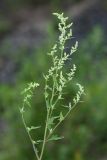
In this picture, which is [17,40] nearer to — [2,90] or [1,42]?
[1,42]

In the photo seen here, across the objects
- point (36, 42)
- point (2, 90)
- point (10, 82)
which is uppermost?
point (36, 42)

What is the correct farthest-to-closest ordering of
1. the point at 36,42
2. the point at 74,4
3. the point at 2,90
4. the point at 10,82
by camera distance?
the point at 74,4 < the point at 36,42 < the point at 10,82 < the point at 2,90

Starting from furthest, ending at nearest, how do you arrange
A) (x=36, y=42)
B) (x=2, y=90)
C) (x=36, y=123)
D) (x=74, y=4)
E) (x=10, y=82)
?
(x=74, y=4) < (x=36, y=42) < (x=10, y=82) < (x=2, y=90) < (x=36, y=123)

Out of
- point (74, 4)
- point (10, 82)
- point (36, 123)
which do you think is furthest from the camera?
point (74, 4)

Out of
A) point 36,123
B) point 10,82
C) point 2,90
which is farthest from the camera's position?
point 10,82

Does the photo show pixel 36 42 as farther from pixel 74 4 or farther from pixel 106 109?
pixel 106 109

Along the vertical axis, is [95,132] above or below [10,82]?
below

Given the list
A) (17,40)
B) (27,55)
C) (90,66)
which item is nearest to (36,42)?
(17,40)

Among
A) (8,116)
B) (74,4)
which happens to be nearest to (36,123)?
(8,116)

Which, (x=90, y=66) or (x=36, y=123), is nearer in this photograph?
(x=36, y=123)
